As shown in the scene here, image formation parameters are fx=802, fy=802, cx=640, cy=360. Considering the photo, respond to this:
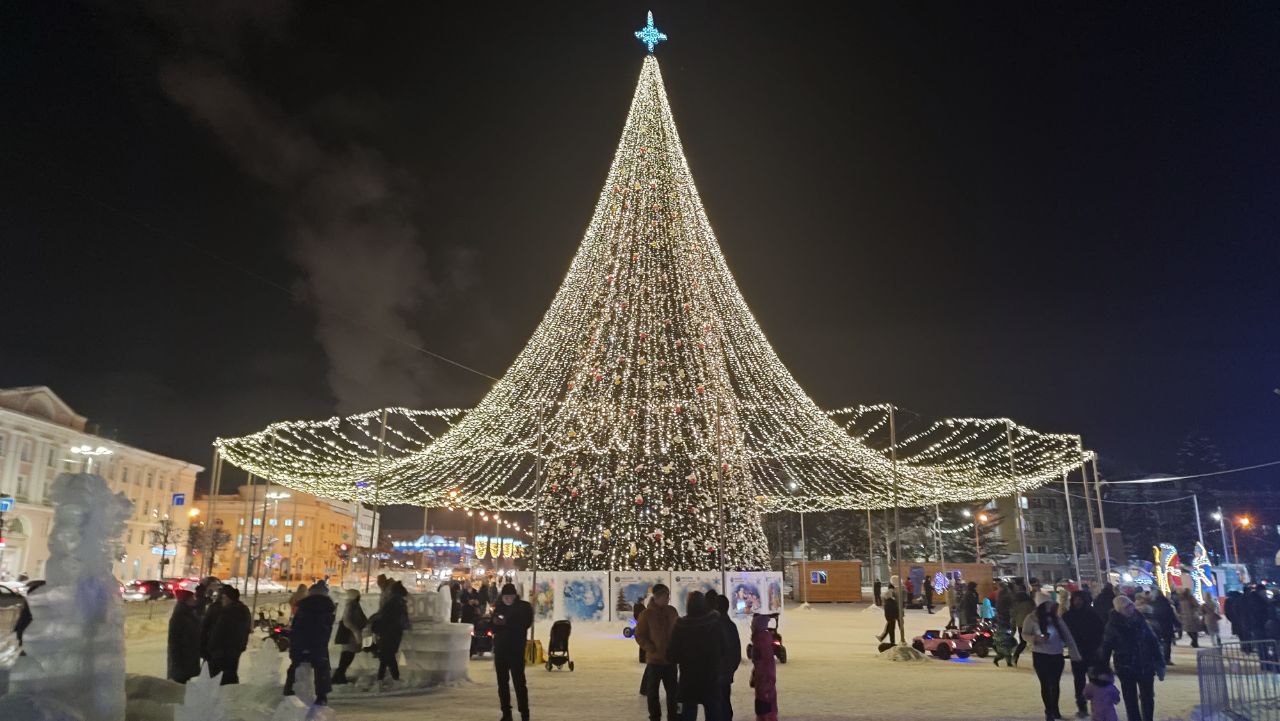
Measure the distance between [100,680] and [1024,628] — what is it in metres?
9.06

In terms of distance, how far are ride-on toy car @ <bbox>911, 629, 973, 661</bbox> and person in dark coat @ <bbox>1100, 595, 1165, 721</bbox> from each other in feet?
26.2

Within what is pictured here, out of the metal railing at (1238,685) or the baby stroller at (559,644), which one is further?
the baby stroller at (559,644)

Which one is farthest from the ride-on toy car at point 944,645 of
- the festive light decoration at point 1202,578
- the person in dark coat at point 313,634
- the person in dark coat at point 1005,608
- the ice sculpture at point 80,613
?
the festive light decoration at point 1202,578

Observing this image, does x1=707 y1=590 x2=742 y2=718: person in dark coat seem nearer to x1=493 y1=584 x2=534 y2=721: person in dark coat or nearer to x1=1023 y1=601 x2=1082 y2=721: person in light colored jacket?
x1=493 y1=584 x2=534 y2=721: person in dark coat

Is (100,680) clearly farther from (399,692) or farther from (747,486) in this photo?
(747,486)

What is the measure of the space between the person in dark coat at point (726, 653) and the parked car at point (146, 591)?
3476 centimetres

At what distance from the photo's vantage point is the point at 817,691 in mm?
11836

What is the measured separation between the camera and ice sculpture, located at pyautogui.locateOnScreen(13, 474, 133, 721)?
4734 mm

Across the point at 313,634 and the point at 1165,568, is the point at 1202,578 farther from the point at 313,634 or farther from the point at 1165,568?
the point at 313,634

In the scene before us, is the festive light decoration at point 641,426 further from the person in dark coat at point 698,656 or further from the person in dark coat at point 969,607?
the person in dark coat at point 698,656

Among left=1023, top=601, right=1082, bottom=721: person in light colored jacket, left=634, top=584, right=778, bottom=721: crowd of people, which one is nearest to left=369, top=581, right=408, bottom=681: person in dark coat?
left=634, top=584, right=778, bottom=721: crowd of people

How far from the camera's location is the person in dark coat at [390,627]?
446 inches

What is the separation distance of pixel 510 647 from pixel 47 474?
60.1m

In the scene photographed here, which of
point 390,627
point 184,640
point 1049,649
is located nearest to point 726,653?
point 1049,649
